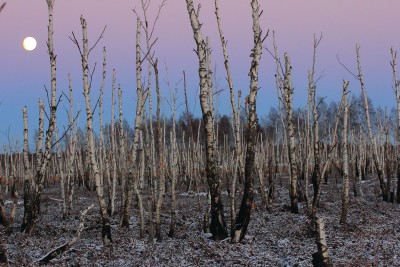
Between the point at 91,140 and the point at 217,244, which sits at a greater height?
the point at 91,140

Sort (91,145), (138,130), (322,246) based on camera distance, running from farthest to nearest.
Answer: (138,130) → (91,145) → (322,246)

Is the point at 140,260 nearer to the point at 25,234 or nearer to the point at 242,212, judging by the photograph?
the point at 242,212

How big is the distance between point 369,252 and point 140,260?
4569 mm

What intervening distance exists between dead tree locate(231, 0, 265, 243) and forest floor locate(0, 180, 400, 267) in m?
0.41

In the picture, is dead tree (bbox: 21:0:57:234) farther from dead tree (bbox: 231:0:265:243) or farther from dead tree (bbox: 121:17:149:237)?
dead tree (bbox: 231:0:265:243)

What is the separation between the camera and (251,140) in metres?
9.58

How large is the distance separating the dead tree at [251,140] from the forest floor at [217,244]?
41 centimetres

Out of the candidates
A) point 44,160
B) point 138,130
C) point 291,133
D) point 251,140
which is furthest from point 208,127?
point 291,133

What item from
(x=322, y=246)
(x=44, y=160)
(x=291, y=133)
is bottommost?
(x=322, y=246)

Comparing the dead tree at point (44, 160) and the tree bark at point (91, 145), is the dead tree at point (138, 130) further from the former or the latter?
the dead tree at point (44, 160)

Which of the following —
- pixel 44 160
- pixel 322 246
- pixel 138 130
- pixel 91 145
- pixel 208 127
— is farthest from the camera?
pixel 138 130

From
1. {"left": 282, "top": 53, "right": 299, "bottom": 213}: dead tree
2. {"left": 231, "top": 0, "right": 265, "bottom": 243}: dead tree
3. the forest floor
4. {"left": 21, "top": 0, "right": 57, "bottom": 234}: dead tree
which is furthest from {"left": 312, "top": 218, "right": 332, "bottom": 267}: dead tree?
{"left": 282, "top": 53, "right": 299, "bottom": 213}: dead tree

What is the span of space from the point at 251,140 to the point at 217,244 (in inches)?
90.5

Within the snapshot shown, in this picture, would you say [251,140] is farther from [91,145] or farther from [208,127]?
[91,145]
